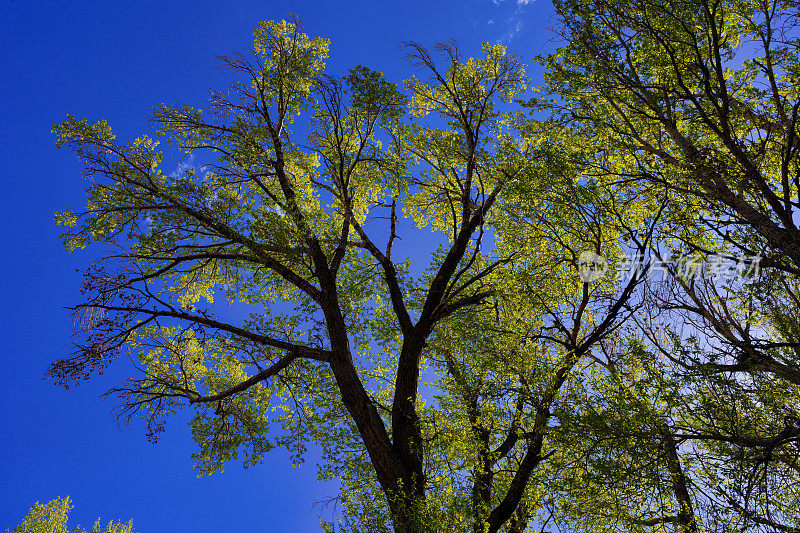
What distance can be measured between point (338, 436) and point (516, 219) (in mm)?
6253

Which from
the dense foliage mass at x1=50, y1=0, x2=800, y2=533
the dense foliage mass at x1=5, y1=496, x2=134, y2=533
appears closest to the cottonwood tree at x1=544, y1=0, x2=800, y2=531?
the dense foliage mass at x1=50, y1=0, x2=800, y2=533

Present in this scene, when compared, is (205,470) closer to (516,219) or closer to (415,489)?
(415,489)
